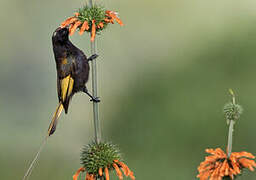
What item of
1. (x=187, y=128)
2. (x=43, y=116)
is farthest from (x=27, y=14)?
(x=187, y=128)

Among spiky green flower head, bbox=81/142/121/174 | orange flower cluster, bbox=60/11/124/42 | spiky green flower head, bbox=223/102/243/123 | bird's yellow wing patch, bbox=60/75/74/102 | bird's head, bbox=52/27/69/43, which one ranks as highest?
bird's head, bbox=52/27/69/43

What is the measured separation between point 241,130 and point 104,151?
494 cm

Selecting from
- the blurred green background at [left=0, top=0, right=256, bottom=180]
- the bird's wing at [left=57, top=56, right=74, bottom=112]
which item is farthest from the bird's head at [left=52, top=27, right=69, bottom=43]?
the blurred green background at [left=0, top=0, right=256, bottom=180]

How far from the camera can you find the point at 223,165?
226 centimetres

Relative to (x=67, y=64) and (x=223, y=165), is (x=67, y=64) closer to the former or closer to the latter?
(x=67, y=64)

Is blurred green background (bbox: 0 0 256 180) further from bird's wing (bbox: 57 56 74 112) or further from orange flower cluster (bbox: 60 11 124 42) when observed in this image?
orange flower cluster (bbox: 60 11 124 42)

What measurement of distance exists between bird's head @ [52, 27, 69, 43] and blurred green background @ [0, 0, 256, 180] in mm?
4324

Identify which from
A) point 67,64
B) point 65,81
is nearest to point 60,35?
point 67,64

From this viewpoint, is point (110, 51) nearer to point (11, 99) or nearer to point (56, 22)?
point (56, 22)

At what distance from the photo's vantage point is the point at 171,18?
9.30m

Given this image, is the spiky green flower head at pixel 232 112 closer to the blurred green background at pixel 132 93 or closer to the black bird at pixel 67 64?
the black bird at pixel 67 64

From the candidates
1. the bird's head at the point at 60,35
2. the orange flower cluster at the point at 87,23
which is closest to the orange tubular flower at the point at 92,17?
the orange flower cluster at the point at 87,23

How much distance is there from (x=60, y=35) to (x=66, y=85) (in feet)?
1.08

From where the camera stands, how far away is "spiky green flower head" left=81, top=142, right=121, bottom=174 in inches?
107
